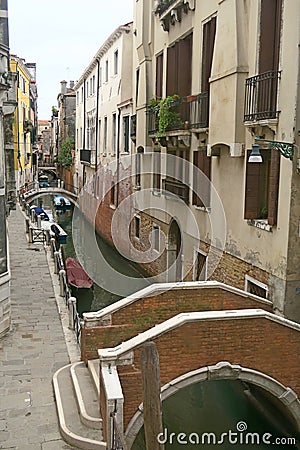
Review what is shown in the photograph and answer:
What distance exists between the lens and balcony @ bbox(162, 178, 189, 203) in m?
12.0

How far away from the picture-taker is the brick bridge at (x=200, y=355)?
586cm

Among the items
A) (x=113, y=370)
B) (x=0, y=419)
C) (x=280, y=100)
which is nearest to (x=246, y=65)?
(x=280, y=100)

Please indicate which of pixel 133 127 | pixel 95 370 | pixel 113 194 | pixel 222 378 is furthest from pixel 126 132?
pixel 222 378

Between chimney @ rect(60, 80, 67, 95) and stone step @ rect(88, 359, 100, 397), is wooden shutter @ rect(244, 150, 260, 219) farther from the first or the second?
chimney @ rect(60, 80, 67, 95)

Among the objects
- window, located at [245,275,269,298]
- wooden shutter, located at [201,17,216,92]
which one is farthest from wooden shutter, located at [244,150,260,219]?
wooden shutter, located at [201,17,216,92]

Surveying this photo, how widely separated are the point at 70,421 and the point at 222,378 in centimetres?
197

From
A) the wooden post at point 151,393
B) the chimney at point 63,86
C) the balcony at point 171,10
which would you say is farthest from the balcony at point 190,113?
the chimney at point 63,86

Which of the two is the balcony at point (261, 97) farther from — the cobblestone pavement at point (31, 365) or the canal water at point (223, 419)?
the cobblestone pavement at point (31, 365)

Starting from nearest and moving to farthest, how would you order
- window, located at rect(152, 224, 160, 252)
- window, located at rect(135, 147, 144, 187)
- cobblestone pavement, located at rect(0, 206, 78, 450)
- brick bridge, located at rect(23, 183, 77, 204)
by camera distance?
cobblestone pavement, located at rect(0, 206, 78, 450) < window, located at rect(152, 224, 160, 252) < window, located at rect(135, 147, 144, 187) < brick bridge, located at rect(23, 183, 77, 204)

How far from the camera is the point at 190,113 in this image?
37.2 feet

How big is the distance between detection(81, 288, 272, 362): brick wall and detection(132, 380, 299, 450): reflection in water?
1487 mm

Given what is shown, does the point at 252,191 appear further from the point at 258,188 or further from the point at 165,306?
the point at 165,306

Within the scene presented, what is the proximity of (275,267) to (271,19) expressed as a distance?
13.0ft

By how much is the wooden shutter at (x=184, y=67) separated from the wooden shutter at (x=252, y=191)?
455 centimetres
